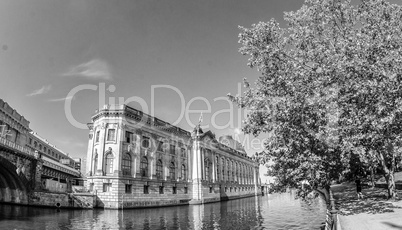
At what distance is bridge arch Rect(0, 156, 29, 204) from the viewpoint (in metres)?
33.4

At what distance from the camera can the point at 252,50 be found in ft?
57.2

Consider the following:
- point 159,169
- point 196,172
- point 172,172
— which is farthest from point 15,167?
point 196,172

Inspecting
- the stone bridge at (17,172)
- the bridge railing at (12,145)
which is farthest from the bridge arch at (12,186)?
the bridge railing at (12,145)

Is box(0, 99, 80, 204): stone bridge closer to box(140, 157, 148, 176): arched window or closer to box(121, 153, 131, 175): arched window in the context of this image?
box(121, 153, 131, 175): arched window

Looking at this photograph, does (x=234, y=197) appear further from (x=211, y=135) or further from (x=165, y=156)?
(x=165, y=156)

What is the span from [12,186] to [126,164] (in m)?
15.8

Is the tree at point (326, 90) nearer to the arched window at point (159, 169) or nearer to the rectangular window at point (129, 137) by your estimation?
the rectangular window at point (129, 137)

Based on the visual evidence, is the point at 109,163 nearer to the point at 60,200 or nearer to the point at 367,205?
the point at 60,200

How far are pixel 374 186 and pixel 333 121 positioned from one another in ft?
Answer: 121

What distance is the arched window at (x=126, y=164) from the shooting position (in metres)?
40.5

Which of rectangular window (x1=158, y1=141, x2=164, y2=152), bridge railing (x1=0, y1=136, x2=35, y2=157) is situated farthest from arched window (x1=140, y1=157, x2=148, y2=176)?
bridge railing (x1=0, y1=136, x2=35, y2=157)

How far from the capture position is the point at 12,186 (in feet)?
120

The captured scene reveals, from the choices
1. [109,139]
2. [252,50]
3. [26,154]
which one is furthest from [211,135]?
[252,50]

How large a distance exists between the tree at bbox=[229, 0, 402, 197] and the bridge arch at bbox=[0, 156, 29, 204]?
3251cm
